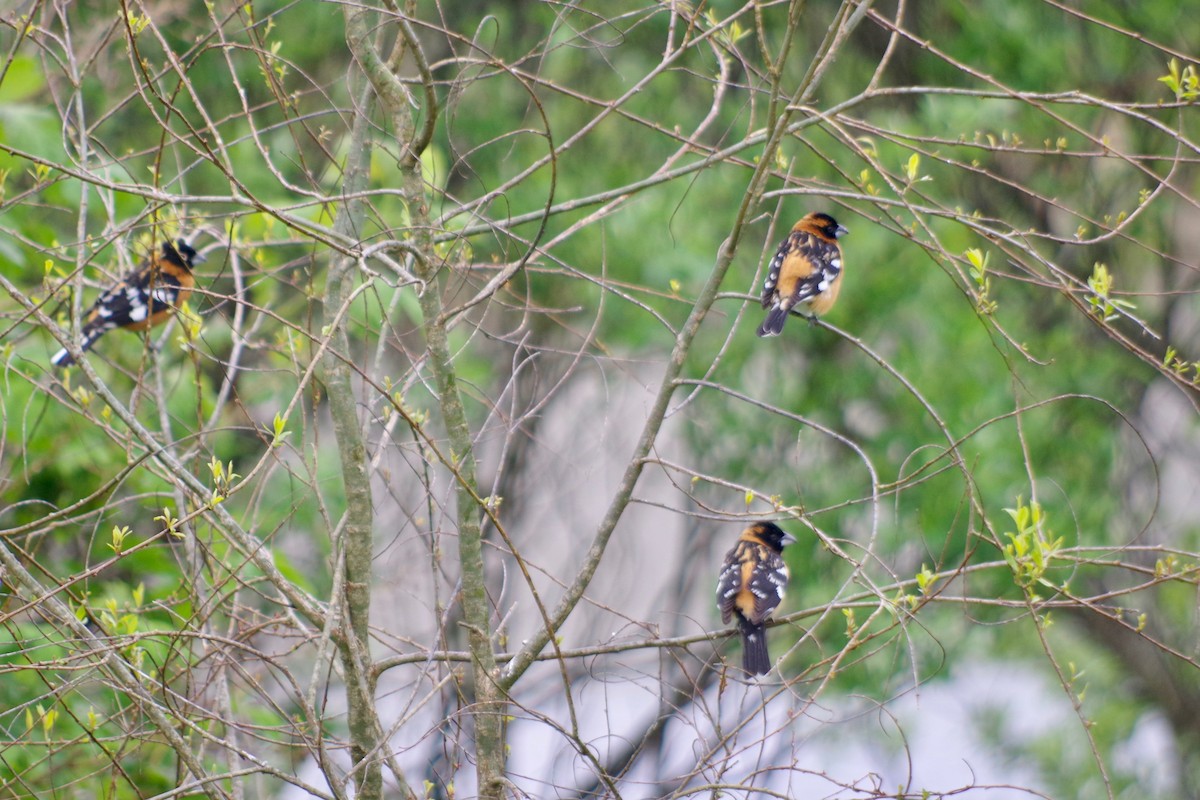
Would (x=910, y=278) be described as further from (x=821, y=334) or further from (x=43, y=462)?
(x=43, y=462)

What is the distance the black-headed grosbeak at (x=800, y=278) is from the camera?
18.2 ft

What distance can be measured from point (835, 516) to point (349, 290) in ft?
17.7

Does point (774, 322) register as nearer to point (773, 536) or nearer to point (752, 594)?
point (773, 536)

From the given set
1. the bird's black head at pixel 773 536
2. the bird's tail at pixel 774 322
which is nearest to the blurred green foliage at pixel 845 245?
the bird's black head at pixel 773 536

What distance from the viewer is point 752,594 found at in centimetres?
512

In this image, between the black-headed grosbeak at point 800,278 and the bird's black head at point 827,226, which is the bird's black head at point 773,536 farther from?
the bird's black head at point 827,226

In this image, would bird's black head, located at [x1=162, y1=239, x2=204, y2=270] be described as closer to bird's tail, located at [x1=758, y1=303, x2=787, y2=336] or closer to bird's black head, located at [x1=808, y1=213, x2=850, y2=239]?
bird's tail, located at [x1=758, y1=303, x2=787, y2=336]

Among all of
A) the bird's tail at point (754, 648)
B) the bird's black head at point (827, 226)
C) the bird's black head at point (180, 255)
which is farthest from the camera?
the bird's black head at point (827, 226)

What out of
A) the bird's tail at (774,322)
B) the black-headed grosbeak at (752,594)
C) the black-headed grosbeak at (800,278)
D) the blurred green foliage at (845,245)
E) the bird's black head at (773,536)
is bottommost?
the black-headed grosbeak at (752,594)

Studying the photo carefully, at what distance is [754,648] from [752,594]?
0.22 metres

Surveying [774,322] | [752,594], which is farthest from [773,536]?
[774,322]

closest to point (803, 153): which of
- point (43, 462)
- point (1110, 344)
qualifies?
point (1110, 344)

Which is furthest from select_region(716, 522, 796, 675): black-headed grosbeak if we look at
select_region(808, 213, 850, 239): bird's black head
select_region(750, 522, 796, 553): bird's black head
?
select_region(808, 213, 850, 239): bird's black head

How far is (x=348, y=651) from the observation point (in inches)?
129
